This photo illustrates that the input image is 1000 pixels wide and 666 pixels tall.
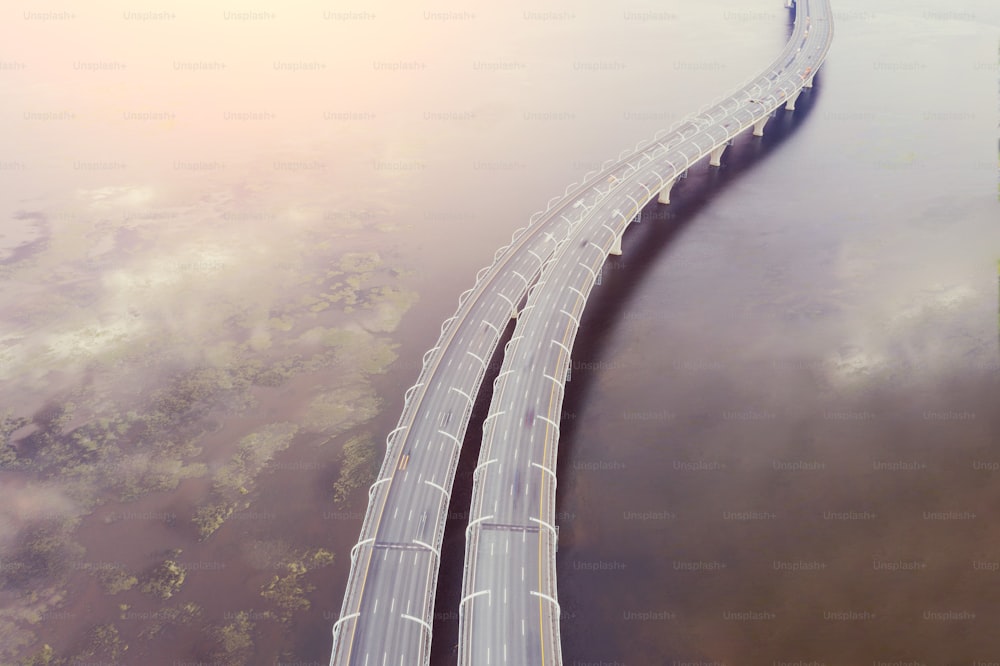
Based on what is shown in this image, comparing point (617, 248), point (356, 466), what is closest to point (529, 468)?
point (356, 466)

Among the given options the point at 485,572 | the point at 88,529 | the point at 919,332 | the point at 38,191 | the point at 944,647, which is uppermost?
the point at 38,191

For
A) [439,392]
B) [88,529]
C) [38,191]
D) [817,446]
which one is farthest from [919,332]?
[38,191]

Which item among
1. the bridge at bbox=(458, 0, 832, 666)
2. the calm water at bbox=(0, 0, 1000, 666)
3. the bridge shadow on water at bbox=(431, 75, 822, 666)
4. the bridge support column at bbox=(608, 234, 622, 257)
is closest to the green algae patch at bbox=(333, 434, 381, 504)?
the calm water at bbox=(0, 0, 1000, 666)

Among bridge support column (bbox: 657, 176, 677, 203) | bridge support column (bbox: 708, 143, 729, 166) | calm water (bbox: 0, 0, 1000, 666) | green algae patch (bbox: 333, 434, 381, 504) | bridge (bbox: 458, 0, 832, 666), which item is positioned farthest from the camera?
bridge support column (bbox: 708, 143, 729, 166)

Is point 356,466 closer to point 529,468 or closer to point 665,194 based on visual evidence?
point 529,468

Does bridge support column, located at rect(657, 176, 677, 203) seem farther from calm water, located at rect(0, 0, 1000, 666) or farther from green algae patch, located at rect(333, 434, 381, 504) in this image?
green algae patch, located at rect(333, 434, 381, 504)

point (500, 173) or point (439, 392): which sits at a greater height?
point (500, 173)

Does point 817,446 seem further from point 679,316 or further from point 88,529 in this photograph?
point 88,529
